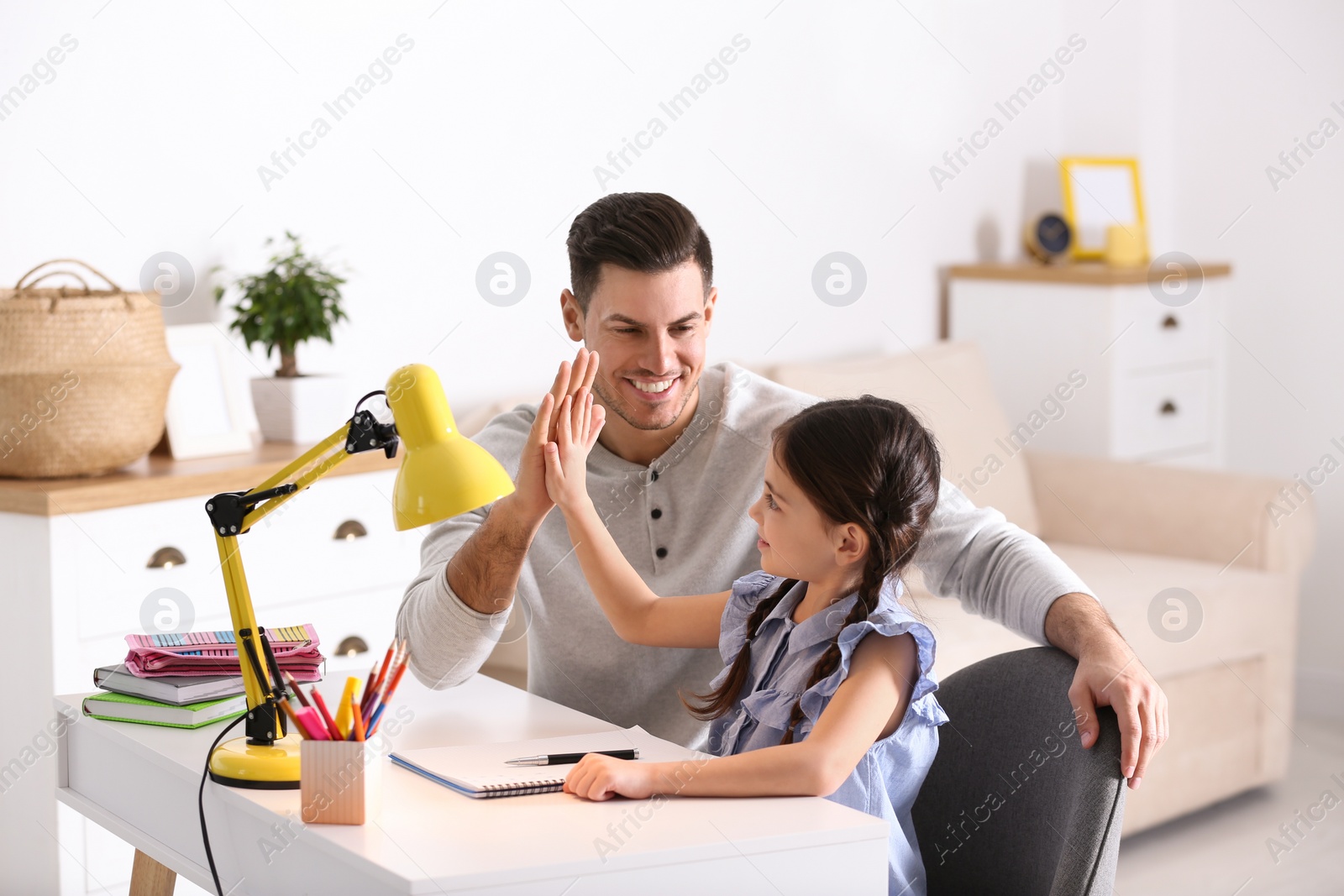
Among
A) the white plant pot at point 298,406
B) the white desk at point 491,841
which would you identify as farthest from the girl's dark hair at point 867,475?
the white plant pot at point 298,406

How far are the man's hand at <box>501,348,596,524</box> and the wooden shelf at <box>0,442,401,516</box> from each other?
0.75 meters

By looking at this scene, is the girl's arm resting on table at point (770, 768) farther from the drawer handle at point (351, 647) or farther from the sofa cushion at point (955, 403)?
the sofa cushion at point (955, 403)

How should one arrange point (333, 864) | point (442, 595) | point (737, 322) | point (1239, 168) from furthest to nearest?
point (1239, 168) → point (737, 322) → point (442, 595) → point (333, 864)

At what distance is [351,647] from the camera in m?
2.44

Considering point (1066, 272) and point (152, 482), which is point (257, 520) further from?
point (1066, 272)

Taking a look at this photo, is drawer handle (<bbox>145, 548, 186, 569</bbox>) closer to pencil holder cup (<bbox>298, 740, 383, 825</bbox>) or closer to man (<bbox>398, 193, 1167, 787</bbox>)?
man (<bbox>398, 193, 1167, 787</bbox>)

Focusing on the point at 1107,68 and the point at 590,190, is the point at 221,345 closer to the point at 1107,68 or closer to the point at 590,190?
the point at 590,190

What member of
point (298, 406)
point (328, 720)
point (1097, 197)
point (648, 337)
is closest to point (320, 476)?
point (328, 720)

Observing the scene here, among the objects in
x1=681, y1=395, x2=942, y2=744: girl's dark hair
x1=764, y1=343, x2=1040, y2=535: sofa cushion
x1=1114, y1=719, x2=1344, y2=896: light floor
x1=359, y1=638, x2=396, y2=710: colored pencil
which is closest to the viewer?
x1=359, y1=638, x2=396, y2=710: colored pencil

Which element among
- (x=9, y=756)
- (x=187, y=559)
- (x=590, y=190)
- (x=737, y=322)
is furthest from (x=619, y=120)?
(x=9, y=756)

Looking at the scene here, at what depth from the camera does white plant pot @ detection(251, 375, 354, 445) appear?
2.52 m

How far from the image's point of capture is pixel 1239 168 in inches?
155

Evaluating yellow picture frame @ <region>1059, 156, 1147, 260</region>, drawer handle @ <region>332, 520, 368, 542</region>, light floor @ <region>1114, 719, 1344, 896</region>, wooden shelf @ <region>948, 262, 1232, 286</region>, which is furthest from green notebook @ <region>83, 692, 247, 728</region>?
yellow picture frame @ <region>1059, 156, 1147, 260</region>

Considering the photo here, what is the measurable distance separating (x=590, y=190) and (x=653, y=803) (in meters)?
2.13
